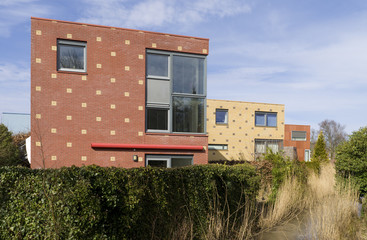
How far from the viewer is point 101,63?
12.0 m

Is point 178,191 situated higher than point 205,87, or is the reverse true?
point 205,87

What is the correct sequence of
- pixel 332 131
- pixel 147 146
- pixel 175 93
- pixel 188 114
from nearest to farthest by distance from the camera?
pixel 147 146
pixel 175 93
pixel 188 114
pixel 332 131

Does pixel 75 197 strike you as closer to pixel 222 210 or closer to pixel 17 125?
pixel 222 210

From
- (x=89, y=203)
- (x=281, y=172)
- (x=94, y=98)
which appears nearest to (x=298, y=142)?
(x=281, y=172)

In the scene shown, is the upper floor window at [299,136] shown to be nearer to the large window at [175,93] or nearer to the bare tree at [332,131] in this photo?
the bare tree at [332,131]

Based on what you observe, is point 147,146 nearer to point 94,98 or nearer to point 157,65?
point 94,98

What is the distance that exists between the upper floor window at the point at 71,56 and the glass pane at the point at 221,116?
15364mm

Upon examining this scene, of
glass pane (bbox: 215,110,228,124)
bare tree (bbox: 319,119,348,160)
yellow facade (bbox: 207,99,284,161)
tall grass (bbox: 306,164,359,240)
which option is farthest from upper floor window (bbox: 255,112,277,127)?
bare tree (bbox: 319,119,348,160)

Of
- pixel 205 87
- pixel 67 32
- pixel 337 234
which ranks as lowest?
pixel 337 234

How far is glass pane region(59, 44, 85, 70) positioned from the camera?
461 inches

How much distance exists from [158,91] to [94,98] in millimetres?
2691

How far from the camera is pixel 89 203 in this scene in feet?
14.0

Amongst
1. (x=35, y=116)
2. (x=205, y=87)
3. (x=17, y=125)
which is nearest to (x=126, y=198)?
(x=35, y=116)

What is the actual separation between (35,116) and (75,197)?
8200 mm
